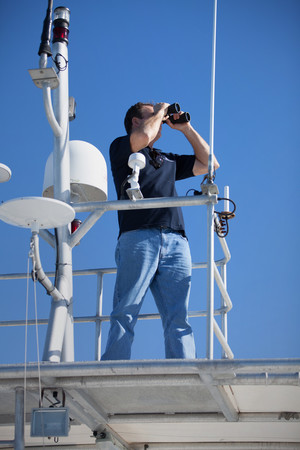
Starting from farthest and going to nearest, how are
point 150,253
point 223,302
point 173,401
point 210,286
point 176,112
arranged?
point 223,302 < point 176,112 < point 150,253 < point 173,401 < point 210,286

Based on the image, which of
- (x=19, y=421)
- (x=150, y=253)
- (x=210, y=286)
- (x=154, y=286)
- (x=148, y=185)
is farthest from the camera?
(x=148, y=185)

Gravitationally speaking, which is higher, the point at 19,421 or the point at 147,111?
the point at 147,111

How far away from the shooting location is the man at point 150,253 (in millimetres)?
4578

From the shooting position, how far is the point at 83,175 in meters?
5.51

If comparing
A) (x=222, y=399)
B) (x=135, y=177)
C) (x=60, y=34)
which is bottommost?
(x=222, y=399)

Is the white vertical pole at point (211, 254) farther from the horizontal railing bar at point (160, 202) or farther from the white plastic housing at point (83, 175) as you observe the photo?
A: the white plastic housing at point (83, 175)

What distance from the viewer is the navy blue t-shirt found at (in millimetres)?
4918

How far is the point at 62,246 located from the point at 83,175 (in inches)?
30.4

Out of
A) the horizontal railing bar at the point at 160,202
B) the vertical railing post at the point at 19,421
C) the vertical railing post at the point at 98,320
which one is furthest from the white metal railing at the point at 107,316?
the vertical railing post at the point at 19,421

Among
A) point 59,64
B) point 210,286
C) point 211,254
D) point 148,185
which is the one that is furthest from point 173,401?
point 59,64

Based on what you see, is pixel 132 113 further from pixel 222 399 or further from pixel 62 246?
pixel 222 399

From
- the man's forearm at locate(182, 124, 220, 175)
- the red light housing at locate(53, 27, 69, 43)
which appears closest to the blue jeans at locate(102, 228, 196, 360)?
the man's forearm at locate(182, 124, 220, 175)

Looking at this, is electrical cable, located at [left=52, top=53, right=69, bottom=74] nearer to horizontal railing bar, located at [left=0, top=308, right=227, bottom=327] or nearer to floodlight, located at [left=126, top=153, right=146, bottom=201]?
floodlight, located at [left=126, top=153, right=146, bottom=201]

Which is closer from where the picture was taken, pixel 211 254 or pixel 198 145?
pixel 211 254
